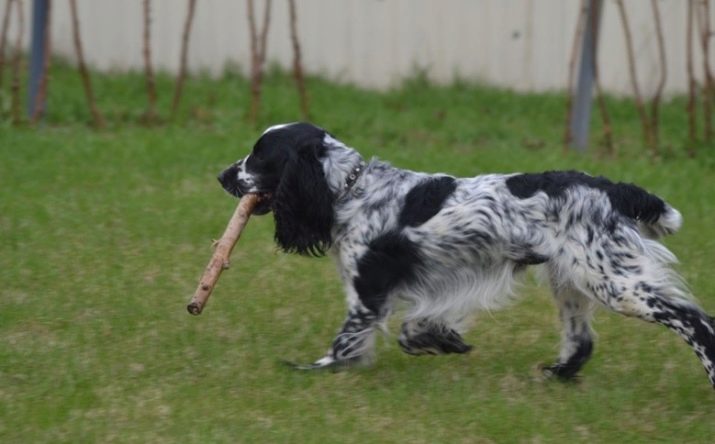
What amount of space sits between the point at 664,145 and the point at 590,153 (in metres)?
0.72

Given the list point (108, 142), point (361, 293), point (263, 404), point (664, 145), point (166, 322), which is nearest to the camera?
point (263, 404)

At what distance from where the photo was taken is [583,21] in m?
11.0

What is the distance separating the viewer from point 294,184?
6039 millimetres

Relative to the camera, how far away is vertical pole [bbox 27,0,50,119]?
36.3 feet

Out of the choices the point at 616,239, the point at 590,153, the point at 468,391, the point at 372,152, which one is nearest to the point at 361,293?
the point at 468,391

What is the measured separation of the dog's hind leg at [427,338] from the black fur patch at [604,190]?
29.6 inches

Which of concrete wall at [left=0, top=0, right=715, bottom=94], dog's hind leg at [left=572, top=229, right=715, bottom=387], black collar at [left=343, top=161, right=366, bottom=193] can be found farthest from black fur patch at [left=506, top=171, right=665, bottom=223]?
concrete wall at [left=0, top=0, right=715, bottom=94]

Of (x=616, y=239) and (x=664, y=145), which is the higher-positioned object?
(x=616, y=239)

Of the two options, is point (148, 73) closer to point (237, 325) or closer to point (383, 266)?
point (237, 325)

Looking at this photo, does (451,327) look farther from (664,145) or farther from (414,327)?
(664,145)

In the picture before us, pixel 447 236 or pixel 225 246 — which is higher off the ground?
pixel 447 236

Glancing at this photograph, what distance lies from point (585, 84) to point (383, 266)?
17.7 ft

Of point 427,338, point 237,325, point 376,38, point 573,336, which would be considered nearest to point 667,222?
point 573,336

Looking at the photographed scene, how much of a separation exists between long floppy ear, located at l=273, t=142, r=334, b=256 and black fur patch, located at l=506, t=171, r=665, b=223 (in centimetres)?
85
